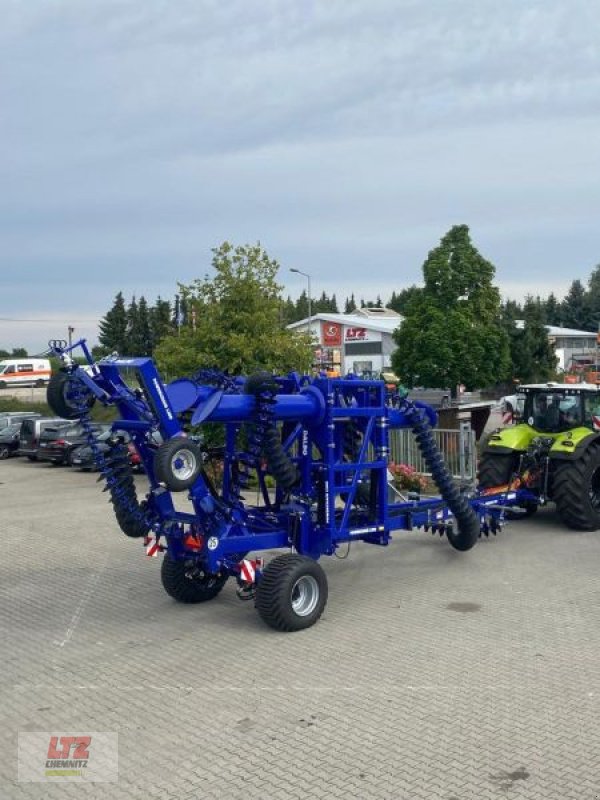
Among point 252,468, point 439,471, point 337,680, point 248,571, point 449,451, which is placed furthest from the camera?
point 449,451

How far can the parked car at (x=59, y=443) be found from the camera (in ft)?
86.2

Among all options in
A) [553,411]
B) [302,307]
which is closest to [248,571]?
[553,411]

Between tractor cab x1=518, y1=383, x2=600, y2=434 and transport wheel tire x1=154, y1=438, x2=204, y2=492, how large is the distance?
7.40 meters

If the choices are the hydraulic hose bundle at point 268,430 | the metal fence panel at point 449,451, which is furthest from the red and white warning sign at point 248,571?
the metal fence panel at point 449,451

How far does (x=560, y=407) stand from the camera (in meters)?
13.6

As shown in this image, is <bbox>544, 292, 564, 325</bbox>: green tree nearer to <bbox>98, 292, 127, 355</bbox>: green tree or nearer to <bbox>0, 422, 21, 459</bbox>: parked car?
<bbox>98, 292, 127, 355</bbox>: green tree

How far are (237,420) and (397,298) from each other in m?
110

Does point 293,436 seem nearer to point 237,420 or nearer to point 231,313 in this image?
point 237,420

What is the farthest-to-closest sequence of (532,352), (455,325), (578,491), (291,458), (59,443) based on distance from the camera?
1. (532,352)
2. (455,325)
3. (59,443)
4. (578,491)
5. (291,458)

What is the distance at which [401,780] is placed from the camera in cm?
531

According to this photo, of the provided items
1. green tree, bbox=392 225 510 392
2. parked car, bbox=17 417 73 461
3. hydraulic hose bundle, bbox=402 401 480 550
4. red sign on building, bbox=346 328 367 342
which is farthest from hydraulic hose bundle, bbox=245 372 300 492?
red sign on building, bbox=346 328 367 342

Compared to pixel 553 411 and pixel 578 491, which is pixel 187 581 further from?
pixel 553 411

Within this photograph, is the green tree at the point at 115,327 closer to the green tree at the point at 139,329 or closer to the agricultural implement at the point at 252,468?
the green tree at the point at 139,329

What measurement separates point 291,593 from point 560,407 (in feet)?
23.0
